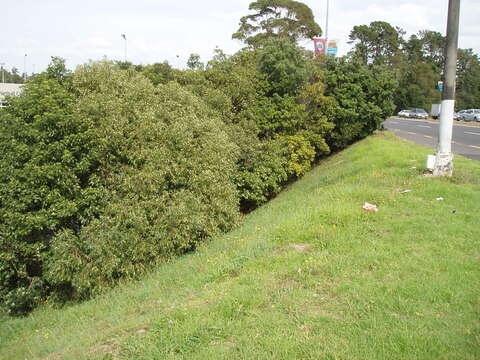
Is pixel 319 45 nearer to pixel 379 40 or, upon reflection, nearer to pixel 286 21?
pixel 286 21

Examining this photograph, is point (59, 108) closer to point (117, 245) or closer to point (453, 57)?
point (117, 245)

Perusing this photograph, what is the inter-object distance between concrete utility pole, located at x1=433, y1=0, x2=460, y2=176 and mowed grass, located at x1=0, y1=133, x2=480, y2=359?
2.55 ft

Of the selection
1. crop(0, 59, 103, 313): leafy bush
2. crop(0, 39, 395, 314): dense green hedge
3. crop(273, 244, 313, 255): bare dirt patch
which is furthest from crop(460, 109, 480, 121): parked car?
crop(0, 59, 103, 313): leafy bush

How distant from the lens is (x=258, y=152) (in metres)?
14.5

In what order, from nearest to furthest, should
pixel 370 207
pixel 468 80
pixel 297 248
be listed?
1. pixel 297 248
2. pixel 370 207
3. pixel 468 80

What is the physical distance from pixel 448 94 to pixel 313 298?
6.38 meters

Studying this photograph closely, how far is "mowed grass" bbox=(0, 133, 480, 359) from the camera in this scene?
382 cm

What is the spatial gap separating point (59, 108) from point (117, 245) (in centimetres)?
313

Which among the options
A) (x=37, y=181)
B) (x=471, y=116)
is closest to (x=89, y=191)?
(x=37, y=181)

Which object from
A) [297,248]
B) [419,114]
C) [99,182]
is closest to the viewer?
[297,248]

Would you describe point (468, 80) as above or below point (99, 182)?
above

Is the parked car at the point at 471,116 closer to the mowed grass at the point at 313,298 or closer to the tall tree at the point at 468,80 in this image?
the tall tree at the point at 468,80

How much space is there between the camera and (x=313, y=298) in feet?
15.0

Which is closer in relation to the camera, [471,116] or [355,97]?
[355,97]
